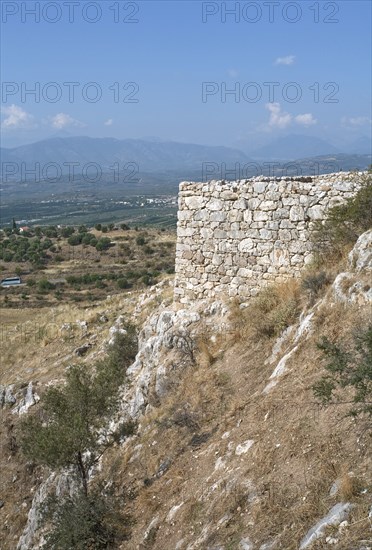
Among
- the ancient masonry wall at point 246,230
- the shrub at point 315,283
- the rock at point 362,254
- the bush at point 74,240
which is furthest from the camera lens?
the bush at point 74,240

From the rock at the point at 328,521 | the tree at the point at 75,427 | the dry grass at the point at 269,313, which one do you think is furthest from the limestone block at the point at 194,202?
the rock at the point at 328,521

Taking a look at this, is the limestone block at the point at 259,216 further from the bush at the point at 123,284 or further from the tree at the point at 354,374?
the bush at the point at 123,284

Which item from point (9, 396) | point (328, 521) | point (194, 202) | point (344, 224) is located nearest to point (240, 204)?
point (194, 202)

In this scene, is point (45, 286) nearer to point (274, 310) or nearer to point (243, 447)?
point (274, 310)

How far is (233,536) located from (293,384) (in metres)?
2.66

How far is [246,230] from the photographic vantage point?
11.7 m

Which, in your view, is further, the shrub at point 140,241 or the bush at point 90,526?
the shrub at point 140,241

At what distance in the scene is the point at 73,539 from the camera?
741 centimetres

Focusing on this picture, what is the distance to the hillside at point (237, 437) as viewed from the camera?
5.54 meters

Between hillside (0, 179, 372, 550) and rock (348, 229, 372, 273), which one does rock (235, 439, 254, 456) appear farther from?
rock (348, 229, 372, 273)

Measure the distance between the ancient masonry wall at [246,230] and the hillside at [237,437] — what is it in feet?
1.74

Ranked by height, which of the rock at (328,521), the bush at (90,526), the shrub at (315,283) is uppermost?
the shrub at (315,283)

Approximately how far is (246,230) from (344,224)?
2.24m

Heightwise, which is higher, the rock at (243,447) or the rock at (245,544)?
the rock at (243,447)
